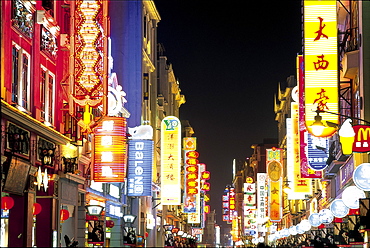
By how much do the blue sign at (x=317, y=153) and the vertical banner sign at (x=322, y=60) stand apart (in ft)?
35.9

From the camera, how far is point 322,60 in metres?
36.0

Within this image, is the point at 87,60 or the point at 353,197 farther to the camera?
the point at 87,60

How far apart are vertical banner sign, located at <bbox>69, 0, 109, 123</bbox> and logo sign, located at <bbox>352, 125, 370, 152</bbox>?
12.0 metres

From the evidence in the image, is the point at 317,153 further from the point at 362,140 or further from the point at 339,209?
the point at 362,140

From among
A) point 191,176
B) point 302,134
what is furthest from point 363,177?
point 191,176

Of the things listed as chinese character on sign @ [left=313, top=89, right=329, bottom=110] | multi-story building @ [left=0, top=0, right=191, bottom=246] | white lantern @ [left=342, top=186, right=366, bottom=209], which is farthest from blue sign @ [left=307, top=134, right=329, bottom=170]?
white lantern @ [left=342, top=186, right=366, bottom=209]

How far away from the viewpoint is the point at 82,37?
109 feet

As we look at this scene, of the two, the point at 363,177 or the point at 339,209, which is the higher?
the point at 363,177

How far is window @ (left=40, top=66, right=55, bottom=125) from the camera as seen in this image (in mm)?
31453

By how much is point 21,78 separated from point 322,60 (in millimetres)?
14459

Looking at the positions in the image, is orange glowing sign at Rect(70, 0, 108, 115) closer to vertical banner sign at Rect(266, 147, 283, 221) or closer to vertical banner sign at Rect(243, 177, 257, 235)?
vertical banner sign at Rect(266, 147, 283, 221)

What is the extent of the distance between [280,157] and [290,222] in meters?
10.3

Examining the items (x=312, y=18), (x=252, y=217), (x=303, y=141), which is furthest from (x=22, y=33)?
(x=252, y=217)

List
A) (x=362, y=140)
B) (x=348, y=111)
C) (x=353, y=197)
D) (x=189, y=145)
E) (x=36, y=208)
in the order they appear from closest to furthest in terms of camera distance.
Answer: (x=362, y=140), (x=353, y=197), (x=36, y=208), (x=348, y=111), (x=189, y=145)
